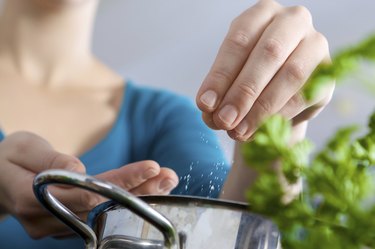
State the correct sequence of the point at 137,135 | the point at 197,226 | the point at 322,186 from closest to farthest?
the point at 322,186, the point at 197,226, the point at 137,135

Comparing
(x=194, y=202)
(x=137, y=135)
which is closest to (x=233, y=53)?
(x=194, y=202)

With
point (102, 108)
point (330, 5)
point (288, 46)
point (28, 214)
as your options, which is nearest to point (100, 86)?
point (102, 108)

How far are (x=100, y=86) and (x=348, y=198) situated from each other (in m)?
0.79

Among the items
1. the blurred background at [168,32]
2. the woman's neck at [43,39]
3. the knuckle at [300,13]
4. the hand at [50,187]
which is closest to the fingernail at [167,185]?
the hand at [50,187]

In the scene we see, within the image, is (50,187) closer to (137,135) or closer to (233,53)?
(233,53)

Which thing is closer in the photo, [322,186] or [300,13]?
[322,186]

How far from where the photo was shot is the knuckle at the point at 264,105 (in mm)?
342

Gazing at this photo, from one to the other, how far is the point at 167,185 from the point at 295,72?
0.30 feet

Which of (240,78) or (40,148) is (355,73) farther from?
(40,148)

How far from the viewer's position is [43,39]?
90 centimetres

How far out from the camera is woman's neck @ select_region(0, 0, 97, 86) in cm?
87

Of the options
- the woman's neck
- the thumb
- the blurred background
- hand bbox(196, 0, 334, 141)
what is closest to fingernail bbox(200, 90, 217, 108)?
hand bbox(196, 0, 334, 141)

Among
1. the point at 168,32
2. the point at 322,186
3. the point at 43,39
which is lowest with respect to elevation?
the point at 168,32

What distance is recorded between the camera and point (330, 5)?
1.87 metres
